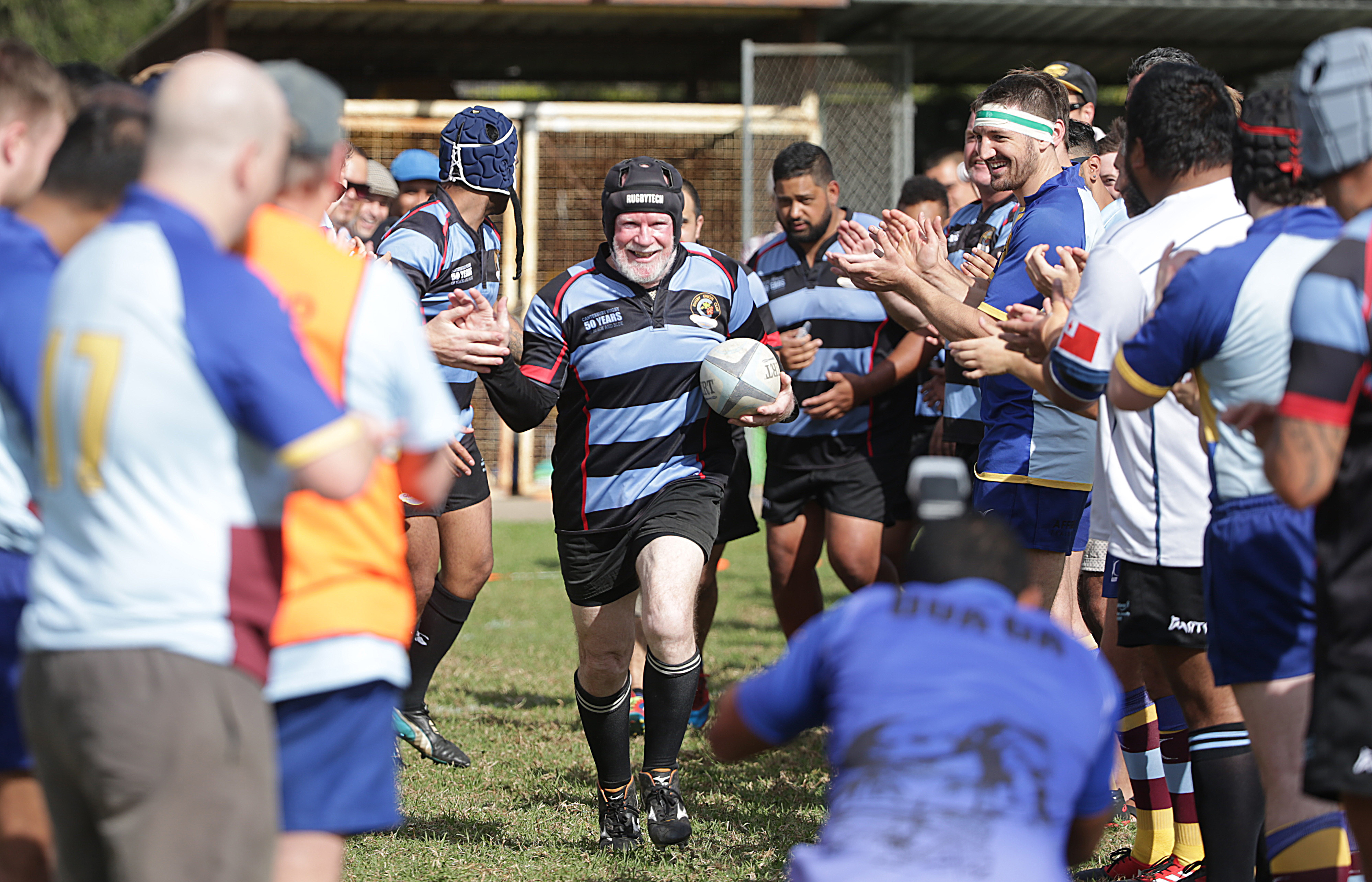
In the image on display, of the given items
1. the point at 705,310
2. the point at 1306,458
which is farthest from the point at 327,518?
the point at 705,310

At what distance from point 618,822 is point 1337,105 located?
328 cm

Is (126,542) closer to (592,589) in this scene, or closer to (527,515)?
(592,589)

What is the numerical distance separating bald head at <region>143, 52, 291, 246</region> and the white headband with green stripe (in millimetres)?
3336

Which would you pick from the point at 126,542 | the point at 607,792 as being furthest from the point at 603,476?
the point at 126,542

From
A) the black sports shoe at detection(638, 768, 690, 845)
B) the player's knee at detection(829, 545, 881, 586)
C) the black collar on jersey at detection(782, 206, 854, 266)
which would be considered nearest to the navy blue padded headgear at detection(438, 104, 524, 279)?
the black collar on jersey at detection(782, 206, 854, 266)

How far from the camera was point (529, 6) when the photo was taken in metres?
14.4

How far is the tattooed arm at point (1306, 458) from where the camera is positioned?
8.00 ft

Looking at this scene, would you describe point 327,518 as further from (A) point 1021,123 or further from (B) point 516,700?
(B) point 516,700

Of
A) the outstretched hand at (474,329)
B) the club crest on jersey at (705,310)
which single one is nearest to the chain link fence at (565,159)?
the club crest on jersey at (705,310)

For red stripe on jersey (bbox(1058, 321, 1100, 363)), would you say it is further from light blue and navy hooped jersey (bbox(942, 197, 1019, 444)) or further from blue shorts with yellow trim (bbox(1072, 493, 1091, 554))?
light blue and navy hooped jersey (bbox(942, 197, 1019, 444))

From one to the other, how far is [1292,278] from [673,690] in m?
2.52

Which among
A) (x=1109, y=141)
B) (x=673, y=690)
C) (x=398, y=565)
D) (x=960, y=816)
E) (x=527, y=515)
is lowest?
(x=527, y=515)

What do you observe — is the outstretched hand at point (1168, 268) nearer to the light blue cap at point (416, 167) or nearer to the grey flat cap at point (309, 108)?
the grey flat cap at point (309, 108)

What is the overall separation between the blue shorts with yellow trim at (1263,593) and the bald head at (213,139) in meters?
2.23
